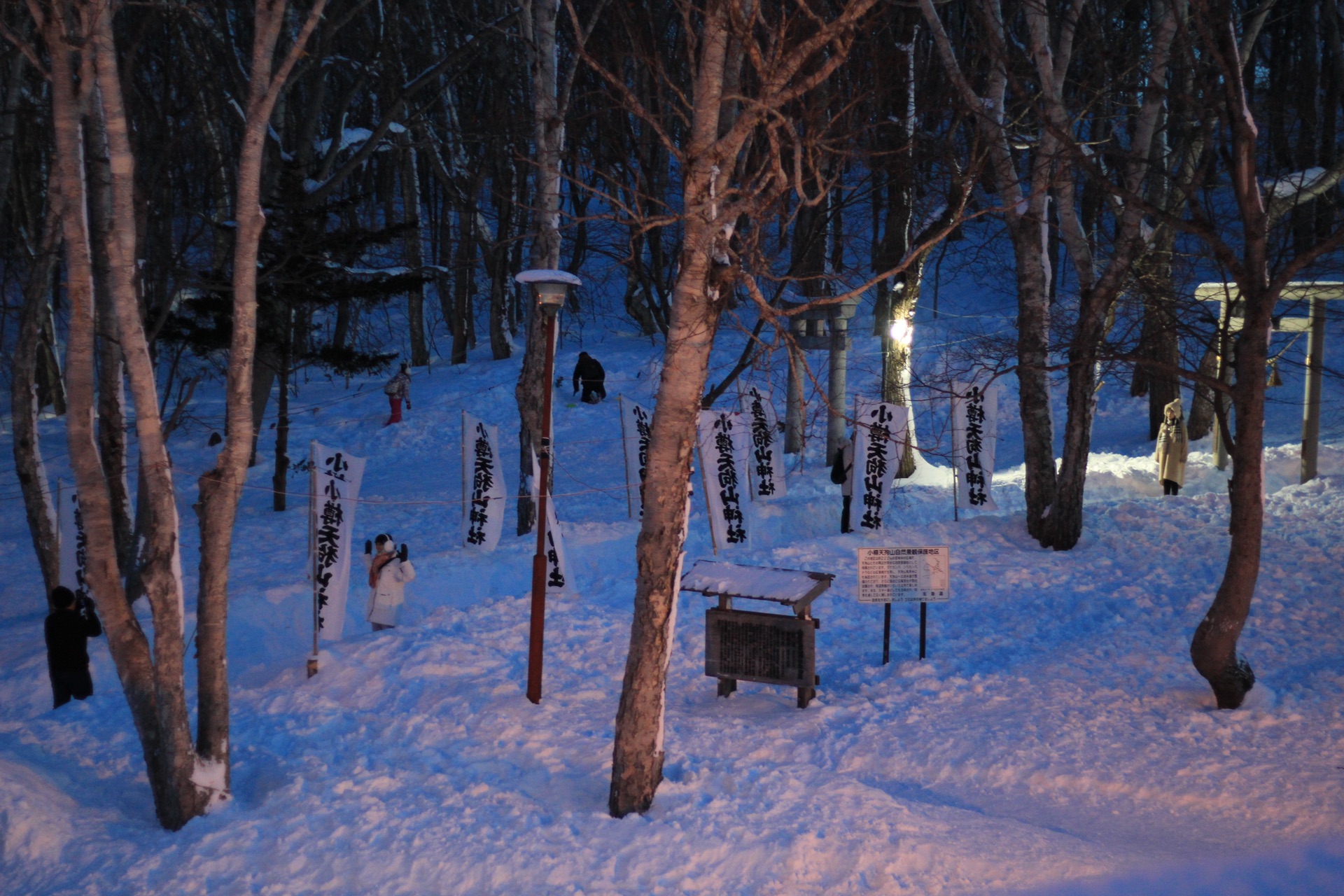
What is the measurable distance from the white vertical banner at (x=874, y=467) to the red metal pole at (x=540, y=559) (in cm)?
552

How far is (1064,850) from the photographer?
5.59 meters

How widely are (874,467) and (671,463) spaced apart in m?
7.73

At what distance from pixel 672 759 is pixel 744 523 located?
20.9 feet

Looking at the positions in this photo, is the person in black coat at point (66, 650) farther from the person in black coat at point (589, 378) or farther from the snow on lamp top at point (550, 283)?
the person in black coat at point (589, 378)

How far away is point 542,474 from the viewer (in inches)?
341

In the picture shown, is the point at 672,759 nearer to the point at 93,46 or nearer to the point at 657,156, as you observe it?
the point at 93,46

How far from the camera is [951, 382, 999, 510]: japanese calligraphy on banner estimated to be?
13.4 metres

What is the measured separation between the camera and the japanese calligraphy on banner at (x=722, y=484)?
1301 centimetres

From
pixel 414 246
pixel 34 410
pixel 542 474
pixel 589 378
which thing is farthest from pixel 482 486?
pixel 414 246

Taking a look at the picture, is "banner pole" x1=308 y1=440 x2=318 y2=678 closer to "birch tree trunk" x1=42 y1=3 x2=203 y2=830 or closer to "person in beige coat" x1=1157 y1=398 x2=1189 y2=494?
"birch tree trunk" x1=42 y1=3 x2=203 y2=830

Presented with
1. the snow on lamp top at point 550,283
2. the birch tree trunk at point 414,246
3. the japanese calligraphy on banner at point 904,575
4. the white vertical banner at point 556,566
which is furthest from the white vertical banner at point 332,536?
the birch tree trunk at point 414,246

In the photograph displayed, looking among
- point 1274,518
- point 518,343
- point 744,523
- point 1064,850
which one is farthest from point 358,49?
point 1064,850

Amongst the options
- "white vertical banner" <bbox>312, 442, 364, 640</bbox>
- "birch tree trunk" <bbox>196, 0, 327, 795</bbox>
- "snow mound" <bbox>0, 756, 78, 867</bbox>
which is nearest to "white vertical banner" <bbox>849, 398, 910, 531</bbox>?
"white vertical banner" <bbox>312, 442, 364, 640</bbox>

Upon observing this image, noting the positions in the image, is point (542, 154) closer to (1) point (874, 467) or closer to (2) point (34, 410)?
(1) point (874, 467)
